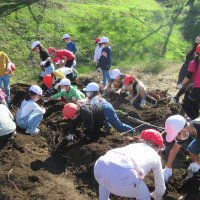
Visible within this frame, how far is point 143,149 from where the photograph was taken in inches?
165

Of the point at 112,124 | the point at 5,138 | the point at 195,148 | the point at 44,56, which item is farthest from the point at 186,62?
the point at 5,138

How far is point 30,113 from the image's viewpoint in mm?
7117

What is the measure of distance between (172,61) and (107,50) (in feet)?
19.7

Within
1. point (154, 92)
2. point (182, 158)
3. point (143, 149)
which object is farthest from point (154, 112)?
point (143, 149)

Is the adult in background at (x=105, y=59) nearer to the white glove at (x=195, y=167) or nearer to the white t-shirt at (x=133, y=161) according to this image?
the white glove at (x=195, y=167)

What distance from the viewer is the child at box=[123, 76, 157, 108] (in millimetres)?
8852

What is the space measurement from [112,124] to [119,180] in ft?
10.6

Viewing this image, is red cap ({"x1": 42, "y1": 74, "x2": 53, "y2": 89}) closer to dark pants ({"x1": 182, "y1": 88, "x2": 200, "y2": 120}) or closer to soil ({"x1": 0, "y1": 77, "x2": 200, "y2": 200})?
soil ({"x1": 0, "y1": 77, "x2": 200, "y2": 200})

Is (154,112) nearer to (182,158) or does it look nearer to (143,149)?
(182,158)

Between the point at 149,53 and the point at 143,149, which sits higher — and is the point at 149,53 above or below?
below

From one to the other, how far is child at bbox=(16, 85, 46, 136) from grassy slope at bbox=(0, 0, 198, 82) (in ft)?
15.3

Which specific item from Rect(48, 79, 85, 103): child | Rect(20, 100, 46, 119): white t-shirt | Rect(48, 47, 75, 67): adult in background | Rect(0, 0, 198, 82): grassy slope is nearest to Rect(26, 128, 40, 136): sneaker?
Rect(20, 100, 46, 119): white t-shirt

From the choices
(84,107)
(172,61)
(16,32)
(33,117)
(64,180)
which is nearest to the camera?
(64,180)

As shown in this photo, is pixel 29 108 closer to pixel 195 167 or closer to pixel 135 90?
pixel 135 90
